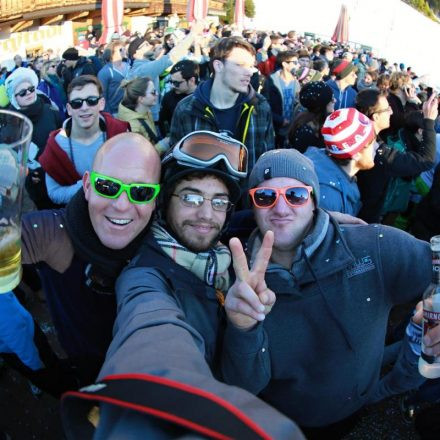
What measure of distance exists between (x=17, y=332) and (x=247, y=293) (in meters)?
1.81

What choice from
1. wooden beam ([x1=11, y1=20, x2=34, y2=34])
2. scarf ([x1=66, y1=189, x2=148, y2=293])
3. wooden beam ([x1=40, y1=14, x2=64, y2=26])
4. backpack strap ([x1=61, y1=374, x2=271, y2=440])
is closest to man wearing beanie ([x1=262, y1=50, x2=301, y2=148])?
scarf ([x1=66, y1=189, x2=148, y2=293])

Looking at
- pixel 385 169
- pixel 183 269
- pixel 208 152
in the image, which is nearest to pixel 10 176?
pixel 183 269

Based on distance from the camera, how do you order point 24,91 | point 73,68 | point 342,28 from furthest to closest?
point 342,28 → point 73,68 → point 24,91

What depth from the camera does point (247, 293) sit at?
4.33 ft

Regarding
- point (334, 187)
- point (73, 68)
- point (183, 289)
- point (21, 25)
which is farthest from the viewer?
point (21, 25)

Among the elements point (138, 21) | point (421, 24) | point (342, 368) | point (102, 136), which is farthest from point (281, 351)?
point (421, 24)

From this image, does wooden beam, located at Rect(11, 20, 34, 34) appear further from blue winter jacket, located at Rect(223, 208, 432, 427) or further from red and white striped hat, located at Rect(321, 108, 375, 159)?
blue winter jacket, located at Rect(223, 208, 432, 427)

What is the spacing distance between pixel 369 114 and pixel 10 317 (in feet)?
11.0

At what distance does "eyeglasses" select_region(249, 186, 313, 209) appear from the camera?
1.90m

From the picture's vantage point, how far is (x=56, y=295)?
1.96 meters

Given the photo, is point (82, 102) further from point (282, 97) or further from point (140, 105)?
point (282, 97)

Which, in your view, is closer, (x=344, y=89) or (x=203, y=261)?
(x=203, y=261)

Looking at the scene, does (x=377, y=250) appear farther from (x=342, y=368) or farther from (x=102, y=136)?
(x=102, y=136)

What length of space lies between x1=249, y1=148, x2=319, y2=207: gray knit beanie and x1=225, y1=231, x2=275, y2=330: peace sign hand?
61cm
